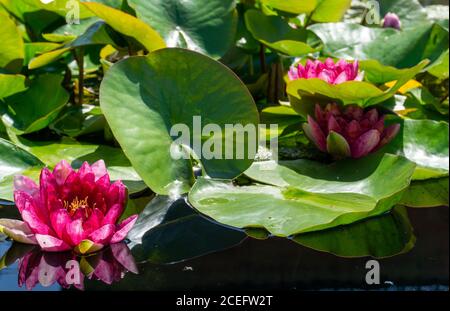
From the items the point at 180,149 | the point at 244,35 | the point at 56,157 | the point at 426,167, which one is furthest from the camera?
the point at 244,35

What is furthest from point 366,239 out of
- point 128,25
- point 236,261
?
point 128,25

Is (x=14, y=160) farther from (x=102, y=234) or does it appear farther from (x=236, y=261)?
(x=236, y=261)

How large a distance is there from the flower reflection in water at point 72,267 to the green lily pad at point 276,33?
34.0 inches

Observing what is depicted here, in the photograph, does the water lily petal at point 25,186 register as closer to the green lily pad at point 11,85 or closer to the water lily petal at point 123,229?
the water lily petal at point 123,229

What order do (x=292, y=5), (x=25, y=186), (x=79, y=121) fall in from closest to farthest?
(x=25, y=186) < (x=79, y=121) < (x=292, y=5)

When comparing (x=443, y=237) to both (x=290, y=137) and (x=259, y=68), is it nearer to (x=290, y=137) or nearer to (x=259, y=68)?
(x=290, y=137)

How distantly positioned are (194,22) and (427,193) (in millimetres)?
757

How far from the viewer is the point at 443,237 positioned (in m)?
1.48

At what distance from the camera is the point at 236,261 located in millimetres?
1271

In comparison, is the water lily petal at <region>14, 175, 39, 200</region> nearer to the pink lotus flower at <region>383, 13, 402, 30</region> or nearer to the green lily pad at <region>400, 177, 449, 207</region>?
the green lily pad at <region>400, 177, 449, 207</region>

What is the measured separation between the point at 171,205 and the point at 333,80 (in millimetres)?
563

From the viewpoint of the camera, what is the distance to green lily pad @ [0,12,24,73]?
5.63 feet

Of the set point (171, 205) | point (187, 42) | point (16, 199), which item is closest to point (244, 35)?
point (187, 42)

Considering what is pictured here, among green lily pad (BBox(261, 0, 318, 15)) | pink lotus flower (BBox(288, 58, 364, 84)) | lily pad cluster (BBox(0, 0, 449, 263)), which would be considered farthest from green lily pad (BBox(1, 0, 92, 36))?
pink lotus flower (BBox(288, 58, 364, 84))
